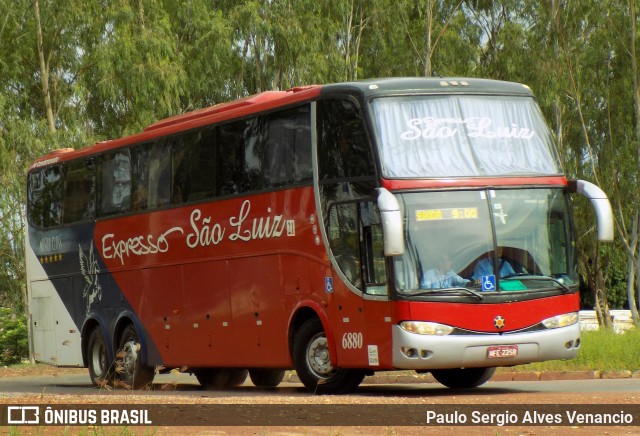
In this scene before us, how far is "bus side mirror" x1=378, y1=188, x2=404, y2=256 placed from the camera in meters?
17.0

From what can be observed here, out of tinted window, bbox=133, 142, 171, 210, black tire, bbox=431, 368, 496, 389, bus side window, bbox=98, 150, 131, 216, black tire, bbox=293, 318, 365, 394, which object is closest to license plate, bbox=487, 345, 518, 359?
black tire, bbox=293, 318, 365, 394

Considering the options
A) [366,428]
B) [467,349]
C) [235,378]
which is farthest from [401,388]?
[366,428]

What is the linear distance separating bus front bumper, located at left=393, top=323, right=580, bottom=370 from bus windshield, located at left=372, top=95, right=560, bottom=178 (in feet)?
7.05

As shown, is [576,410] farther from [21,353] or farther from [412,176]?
[21,353]

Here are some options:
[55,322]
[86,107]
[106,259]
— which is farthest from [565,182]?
[86,107]

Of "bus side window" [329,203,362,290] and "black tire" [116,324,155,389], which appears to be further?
"black tire" [116,324,155,389]

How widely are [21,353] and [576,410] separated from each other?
1021 inches

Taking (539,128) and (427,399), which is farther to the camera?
(539,128)

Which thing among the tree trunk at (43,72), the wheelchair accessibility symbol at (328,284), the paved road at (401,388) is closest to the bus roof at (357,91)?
the wheelchair accessibility symbol at (328,284)

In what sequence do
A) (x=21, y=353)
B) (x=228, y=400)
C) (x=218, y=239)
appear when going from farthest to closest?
(x=21, y=353), (x=218, y=239), (x=228, y=400)

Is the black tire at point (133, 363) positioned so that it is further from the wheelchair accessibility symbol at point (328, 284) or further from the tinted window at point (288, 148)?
the wheelchair accessibility symbol at point (328, 284)

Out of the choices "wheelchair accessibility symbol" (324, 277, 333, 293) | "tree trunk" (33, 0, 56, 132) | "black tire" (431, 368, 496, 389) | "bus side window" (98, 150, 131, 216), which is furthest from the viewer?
"tree trunk" (33, 0, 56, 132)

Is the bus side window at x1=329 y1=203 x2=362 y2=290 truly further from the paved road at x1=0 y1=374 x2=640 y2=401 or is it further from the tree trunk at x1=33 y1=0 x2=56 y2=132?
the tree trunk at x1=33 y1=0 x2=56 y2=132

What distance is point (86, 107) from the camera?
44.6m
